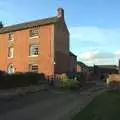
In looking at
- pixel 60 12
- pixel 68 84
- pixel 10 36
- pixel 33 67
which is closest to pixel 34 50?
pixel 33 67

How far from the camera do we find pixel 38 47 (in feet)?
190

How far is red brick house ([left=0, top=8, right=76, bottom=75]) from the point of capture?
184 feet

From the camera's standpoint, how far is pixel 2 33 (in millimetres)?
65000

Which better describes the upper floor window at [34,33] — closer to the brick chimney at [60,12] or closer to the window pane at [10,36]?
the brick chimney at [60,12]

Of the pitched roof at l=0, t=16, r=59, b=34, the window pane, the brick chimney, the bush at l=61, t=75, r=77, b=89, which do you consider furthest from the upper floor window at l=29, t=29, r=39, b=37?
the bush at l=61, t=75, r=77, b=89

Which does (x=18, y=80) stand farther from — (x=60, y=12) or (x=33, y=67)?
(x=60, y=12)

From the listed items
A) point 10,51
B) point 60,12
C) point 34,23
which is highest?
point 60,12

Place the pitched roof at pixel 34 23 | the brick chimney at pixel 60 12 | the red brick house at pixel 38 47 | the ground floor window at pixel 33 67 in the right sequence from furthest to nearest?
the brick chimney at pixel 60 12 < the ground floor window at pixel 33 67 < the pitched roof at pixel 34 23 < the red brick house at pixel 38 47

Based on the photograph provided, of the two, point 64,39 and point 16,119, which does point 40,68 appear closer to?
point 64,39

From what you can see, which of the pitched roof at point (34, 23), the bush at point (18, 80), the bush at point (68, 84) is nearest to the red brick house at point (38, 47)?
the pitched roof at point (34, 23)


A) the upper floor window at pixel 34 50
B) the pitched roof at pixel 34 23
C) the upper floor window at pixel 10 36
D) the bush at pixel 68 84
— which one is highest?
the pitched roof at pixel 34 23

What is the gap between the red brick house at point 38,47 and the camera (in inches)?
2213

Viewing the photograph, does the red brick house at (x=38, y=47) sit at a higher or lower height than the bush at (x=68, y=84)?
higher

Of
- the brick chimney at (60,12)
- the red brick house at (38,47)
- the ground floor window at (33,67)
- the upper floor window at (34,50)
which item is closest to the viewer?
Answer: the red brick house at (38,47)
